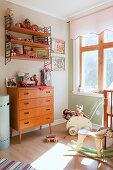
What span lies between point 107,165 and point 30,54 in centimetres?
231

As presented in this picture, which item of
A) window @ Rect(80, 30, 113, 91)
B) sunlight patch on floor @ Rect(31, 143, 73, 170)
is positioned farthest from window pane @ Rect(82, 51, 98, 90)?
sunlight patch on floor @ Rect(31, 143, 73, 170)

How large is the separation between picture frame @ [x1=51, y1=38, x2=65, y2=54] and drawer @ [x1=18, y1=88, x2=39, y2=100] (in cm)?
123

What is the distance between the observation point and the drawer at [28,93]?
278 cm

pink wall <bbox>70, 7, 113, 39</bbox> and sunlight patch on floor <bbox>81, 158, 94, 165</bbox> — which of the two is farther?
pink wall <bbox>70, 7, 113, 39</bbox>

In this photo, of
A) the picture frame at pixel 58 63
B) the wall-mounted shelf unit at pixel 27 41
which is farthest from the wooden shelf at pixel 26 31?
the picture frame at pixel 58 63

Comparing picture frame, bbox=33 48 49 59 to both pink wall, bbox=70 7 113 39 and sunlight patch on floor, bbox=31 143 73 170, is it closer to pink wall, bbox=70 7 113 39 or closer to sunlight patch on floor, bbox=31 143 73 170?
pink wall, bbox=70 7 113 39

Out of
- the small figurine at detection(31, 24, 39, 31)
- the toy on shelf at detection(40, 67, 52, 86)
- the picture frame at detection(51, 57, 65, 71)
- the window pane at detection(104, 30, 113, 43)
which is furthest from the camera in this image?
the picture frame at detection(51, 57, 65, 71)

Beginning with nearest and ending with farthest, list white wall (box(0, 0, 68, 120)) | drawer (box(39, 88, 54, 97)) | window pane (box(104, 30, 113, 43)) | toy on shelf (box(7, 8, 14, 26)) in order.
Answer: toy on shelf (box(7, 8, 14, 26)) < white wall (box(0, 0, 68, 120)) < drawer (box(39, 88, 54, 97)) < window pane (box(104, 30, 113, 43))

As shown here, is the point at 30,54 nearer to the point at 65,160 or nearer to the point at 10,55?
the point at 10,55

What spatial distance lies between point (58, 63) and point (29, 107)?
4.77 feet

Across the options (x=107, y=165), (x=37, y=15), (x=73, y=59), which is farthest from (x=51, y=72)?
(x=107, y=165)

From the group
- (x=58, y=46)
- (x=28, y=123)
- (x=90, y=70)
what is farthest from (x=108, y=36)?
(x=28, y=123)

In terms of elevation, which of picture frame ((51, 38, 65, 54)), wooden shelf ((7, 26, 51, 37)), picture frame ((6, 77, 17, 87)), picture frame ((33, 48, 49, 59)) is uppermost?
wooden shelf ((7, 26, 51, 37))

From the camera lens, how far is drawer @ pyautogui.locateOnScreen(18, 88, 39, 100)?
278cm
